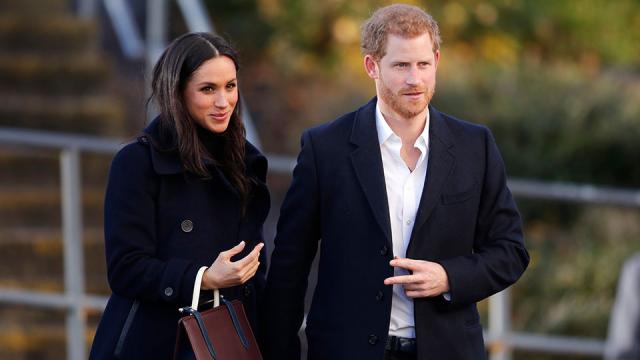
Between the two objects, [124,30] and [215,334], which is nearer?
[215,334]

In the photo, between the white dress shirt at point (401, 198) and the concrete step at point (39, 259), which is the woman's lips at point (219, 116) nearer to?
the white dress shirt at point (401, 198)

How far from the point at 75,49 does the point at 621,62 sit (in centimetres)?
538

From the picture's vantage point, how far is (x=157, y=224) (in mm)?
4164

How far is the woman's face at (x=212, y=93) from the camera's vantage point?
4133mm

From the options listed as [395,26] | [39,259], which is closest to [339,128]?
[395,26]

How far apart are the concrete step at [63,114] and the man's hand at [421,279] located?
15.7 ft

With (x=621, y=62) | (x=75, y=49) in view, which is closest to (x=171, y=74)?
(x=75, y=49)

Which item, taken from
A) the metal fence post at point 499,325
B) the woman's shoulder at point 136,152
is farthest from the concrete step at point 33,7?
the woman's shoulder at point 136,152

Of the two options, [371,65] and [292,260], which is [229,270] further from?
[371,65]

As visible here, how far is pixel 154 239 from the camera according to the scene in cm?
414

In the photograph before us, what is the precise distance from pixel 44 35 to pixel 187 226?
5.08 meters

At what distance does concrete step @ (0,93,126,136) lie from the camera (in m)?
8.30

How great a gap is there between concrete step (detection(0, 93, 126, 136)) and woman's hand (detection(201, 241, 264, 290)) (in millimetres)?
4470

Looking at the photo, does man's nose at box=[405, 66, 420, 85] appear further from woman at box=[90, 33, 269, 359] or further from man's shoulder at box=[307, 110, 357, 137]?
woman at box=[90, 33, 269, 359]
